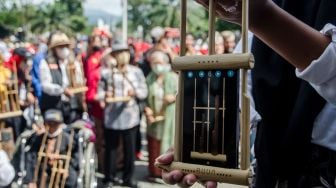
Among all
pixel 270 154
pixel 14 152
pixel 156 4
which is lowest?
pixel 14 152

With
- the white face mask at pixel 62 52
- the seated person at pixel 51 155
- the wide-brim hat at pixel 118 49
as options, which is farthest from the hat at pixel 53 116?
the wide-brim hat at pixel 118 49

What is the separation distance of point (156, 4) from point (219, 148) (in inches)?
729

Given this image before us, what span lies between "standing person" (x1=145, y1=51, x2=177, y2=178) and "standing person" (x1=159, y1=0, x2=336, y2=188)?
→ 133 inches

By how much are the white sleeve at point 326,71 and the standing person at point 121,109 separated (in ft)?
11.4

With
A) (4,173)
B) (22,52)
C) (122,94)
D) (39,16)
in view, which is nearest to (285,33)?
(4,173)

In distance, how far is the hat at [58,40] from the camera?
431 cm

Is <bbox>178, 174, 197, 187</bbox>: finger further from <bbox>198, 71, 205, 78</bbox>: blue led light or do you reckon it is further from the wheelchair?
the wheelchair

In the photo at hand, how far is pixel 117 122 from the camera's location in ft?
14.0

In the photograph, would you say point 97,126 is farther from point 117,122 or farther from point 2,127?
point 2,127

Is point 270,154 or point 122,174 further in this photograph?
point 122,174

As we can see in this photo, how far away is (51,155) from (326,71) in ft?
9.66

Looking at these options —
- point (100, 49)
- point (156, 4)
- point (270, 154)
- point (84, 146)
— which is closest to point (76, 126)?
point (84, 146)

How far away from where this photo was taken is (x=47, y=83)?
4.17m

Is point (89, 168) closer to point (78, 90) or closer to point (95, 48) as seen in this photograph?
point (78, 90)
